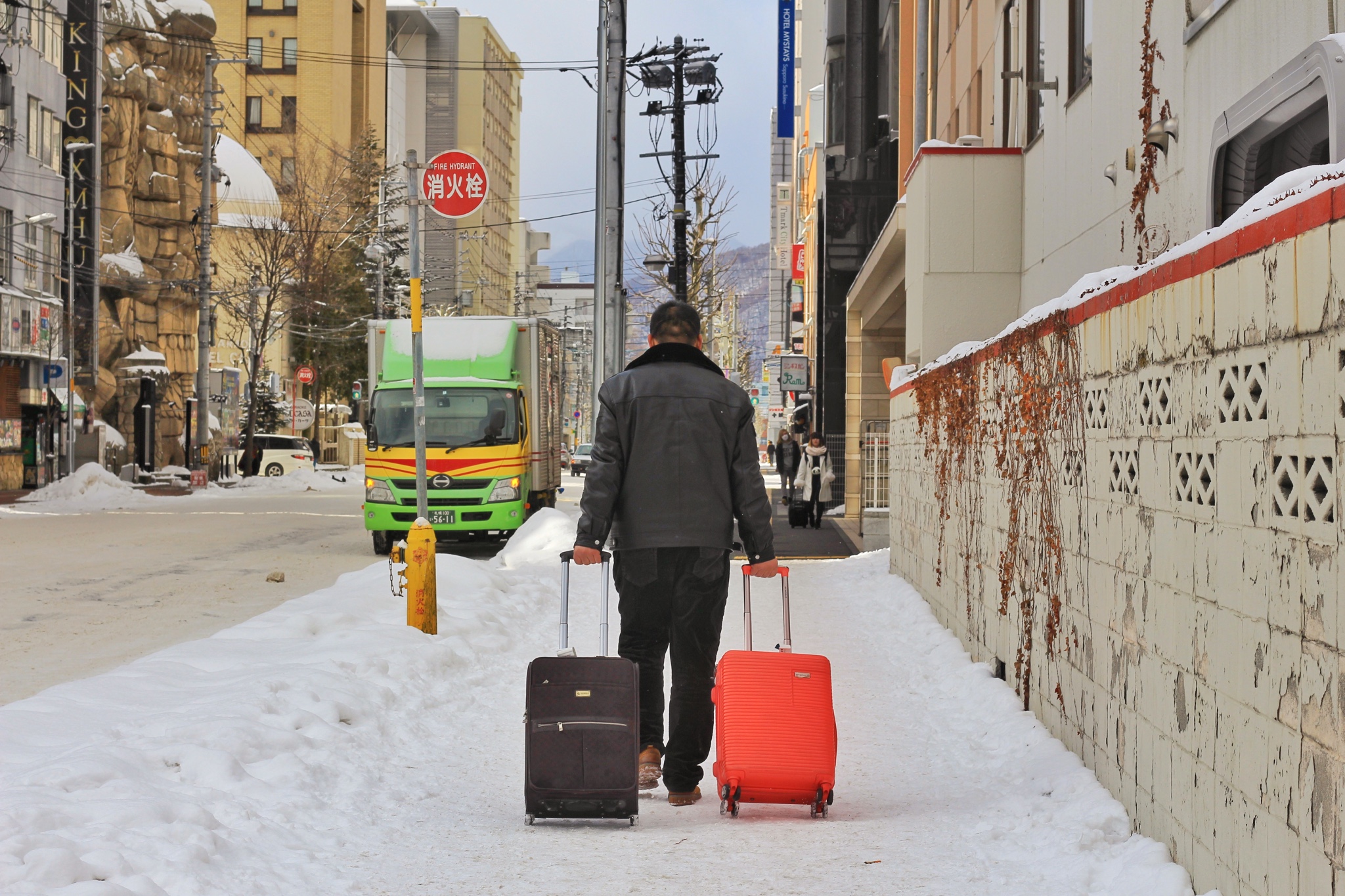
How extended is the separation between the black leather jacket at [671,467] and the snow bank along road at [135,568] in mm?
5165

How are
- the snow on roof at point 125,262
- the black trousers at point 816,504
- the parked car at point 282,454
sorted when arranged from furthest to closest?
the parked car at point 282,454 → the snow on roof at point 125,262 → the black trousers at point 816,504

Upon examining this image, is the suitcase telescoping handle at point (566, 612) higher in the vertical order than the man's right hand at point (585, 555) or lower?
lower

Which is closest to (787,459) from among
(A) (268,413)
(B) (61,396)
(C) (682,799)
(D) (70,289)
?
(B) (61,396)

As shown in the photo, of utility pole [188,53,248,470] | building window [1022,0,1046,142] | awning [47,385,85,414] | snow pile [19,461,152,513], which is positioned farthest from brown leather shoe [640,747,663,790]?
awning [47,385,85,414]

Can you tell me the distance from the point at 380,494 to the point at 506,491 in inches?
68.7

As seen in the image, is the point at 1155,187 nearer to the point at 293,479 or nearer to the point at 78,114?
the point at 293,479

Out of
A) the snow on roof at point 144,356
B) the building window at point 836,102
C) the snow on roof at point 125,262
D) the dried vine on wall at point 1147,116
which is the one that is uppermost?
the building window at point 836,102

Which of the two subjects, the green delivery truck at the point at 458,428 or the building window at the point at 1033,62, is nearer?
the building window at the point at 1033,62

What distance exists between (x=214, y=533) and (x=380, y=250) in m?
20.7

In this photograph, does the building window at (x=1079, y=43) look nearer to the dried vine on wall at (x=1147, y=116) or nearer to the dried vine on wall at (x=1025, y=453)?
the dried vine on wall at (x=1147, y=116)

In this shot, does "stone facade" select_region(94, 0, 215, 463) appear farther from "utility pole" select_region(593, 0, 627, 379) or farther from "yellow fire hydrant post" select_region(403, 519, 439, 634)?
"yellow fire hydrant post" select_region(403, 519, 439, 634)

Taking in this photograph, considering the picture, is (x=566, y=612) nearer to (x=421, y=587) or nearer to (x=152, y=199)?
(x=421, y=587)

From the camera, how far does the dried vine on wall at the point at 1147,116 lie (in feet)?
35.2

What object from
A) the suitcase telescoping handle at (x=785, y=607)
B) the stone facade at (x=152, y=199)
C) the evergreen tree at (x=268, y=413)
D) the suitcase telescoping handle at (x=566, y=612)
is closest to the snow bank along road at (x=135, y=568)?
the suitcase telescoping handle at (x=566, y=612)
